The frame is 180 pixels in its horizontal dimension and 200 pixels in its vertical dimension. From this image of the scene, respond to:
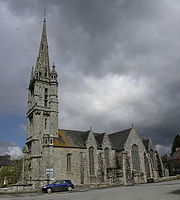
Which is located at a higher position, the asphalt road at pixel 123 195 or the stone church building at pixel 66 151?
the stone church building at pixel 66 151

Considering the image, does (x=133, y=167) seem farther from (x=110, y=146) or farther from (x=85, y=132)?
(x=85, y=132)

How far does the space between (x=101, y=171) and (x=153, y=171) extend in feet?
39.4

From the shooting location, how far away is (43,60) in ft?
153

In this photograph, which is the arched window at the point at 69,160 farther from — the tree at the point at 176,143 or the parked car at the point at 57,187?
the tree at the point at 176,143

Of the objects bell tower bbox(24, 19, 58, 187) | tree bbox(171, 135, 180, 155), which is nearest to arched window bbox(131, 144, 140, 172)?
bell tower bbox(24, 19, 58, 187)

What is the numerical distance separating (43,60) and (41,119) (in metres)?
13.6

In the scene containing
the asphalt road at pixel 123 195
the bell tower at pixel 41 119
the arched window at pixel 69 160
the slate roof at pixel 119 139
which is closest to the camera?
the asphalt road at pixel 123 195

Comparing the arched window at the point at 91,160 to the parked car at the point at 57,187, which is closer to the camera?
the parked car at the point at 57,187

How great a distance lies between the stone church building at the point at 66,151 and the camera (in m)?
36.0

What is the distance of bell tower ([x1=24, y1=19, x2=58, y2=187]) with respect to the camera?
35500mm

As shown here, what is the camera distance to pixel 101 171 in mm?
39531

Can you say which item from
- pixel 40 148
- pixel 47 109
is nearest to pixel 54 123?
pixel 47 109

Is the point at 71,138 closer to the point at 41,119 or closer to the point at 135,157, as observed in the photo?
the point at 41,119

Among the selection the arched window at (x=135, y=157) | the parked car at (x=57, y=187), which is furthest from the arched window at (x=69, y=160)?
the arched window at (x=135, y=157)
